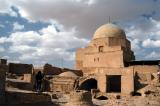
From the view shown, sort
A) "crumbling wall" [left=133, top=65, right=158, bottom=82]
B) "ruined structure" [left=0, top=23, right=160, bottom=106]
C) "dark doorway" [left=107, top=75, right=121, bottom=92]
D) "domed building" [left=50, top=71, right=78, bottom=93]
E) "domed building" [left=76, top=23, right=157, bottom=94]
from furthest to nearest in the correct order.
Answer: "domed building" [left=50, top=71, right=78, bottom=93] < "dark doorway" [left=107, top=75, right=121, bottom=92] < "domed building" [left=76, top=23, right=157, bottom=94] < "crumbling wall" [left=133, top=65, right=158, bottom=82] < "ruined structure" [left=0, top=23, right=160, bottom=106]

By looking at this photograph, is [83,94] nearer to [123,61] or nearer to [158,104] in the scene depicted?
[158,104]

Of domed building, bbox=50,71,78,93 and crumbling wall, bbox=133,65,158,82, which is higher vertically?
crumbling wall, bbox=133,65,158,82

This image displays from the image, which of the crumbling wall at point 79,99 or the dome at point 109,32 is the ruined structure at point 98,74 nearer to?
the dome at point 109,32

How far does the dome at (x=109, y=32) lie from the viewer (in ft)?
131

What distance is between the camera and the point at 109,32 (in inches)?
1577

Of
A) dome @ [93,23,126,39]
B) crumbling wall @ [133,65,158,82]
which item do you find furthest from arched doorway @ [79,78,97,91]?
dome @ [93,23,126,39]

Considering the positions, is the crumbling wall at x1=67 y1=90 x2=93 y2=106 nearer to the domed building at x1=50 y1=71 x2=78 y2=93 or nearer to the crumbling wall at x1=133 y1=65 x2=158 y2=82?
the crumbling wall at x1=133 y1=65 x2=158 y2=82

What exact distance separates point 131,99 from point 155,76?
5.64m

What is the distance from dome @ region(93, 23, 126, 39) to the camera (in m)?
39.9

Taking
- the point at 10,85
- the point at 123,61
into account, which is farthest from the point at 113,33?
the point at 10,85

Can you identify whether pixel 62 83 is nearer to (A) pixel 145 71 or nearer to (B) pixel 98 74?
(B) pixel 98 74

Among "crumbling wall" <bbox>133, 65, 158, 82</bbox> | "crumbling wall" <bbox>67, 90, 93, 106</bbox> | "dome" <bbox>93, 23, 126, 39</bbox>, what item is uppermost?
"dome" <bbox>93, 23, 126, 39</bbox>

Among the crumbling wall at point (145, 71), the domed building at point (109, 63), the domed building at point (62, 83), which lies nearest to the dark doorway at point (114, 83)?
the domed building at point (109, 63)

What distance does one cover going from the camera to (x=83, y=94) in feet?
55.1
